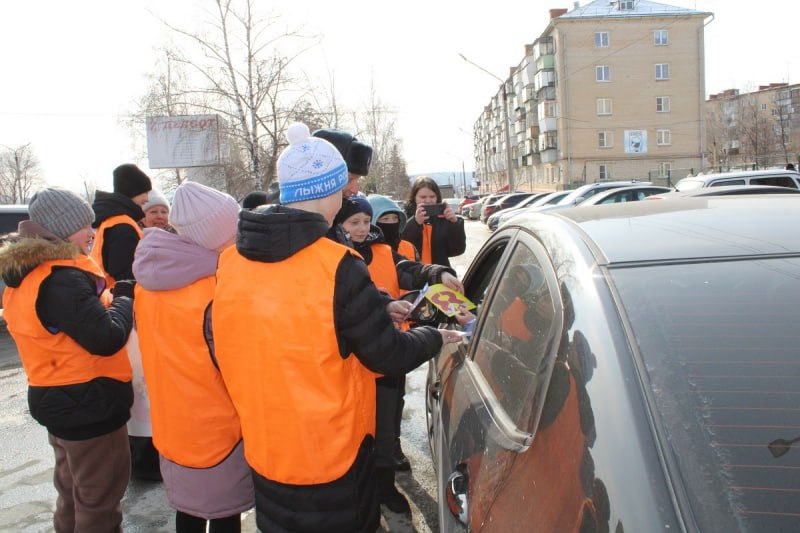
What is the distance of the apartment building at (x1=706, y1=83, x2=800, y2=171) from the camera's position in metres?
59.1

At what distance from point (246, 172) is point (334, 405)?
2237 cm

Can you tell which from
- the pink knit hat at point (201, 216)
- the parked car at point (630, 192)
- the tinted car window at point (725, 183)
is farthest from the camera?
the parked car at point (630, 192)

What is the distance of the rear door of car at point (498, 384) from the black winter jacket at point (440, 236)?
2064 mm

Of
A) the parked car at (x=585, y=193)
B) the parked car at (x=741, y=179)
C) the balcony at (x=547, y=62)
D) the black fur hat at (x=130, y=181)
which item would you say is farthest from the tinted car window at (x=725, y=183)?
the balcony at (x=547, y=62)

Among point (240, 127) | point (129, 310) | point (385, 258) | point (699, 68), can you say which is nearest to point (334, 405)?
point (129, 310)

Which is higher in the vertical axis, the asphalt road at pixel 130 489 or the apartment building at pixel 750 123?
the apartment building at pixel 750 123

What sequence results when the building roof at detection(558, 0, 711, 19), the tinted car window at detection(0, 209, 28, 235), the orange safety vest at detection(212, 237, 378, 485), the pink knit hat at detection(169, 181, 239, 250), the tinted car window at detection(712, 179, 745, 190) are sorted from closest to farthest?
the orange safety vest at detection(212, 237, 378, 485)
the pink knit hat at detection(169, 181, 239, 250)
the tinted car window at detection(0, 209, 28, 235)
the tinted car window at detection(712, 179, 745, 190)
the building roof at detection(558, 0, 711, 19)

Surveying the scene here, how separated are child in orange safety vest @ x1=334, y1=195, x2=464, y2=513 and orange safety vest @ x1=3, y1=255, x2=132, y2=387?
1.27m

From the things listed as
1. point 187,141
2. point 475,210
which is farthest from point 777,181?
point 475,210

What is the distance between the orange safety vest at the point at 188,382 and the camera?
6.64ft

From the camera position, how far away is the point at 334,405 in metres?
1.68

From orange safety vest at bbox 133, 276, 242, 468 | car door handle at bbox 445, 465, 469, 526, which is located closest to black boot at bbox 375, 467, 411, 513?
orange safety vest at bbox 133, 276, 242, 468

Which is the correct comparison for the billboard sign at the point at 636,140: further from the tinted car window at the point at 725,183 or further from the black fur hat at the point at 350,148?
the black fur hat at the point at 350,148

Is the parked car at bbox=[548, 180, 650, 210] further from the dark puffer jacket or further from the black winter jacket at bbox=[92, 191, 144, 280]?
the dark puffer jacket
